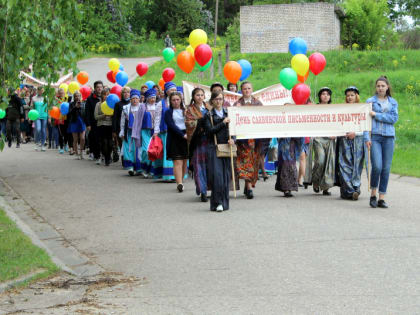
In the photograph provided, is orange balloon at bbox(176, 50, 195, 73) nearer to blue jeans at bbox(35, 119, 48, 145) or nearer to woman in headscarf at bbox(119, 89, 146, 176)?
woman in headscarf at bbox(119, 89, 146, 176)

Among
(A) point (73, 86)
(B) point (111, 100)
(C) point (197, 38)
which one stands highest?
(C) point (197, 38)

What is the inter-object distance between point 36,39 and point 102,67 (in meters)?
42.8

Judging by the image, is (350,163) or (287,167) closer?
(350,163)

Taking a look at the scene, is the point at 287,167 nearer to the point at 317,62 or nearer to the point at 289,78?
the point at 289,78

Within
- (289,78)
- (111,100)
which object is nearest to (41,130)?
(111,100)

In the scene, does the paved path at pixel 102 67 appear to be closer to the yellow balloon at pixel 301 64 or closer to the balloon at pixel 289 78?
the yellow balloon at pixel 301 64

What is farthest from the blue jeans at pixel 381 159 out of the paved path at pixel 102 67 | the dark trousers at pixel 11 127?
the paved path at pixel 102 67

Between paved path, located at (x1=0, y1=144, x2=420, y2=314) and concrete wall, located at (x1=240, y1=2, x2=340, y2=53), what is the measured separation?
3280 centimetres

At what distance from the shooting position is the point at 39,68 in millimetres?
10359

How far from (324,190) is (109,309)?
7421 mm

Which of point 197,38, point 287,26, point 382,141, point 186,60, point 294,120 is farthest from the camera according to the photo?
point 287,26

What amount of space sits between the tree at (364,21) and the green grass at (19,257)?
3883cm

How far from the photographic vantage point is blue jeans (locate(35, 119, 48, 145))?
25953 millimetres

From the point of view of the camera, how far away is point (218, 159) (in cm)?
→ 1205
